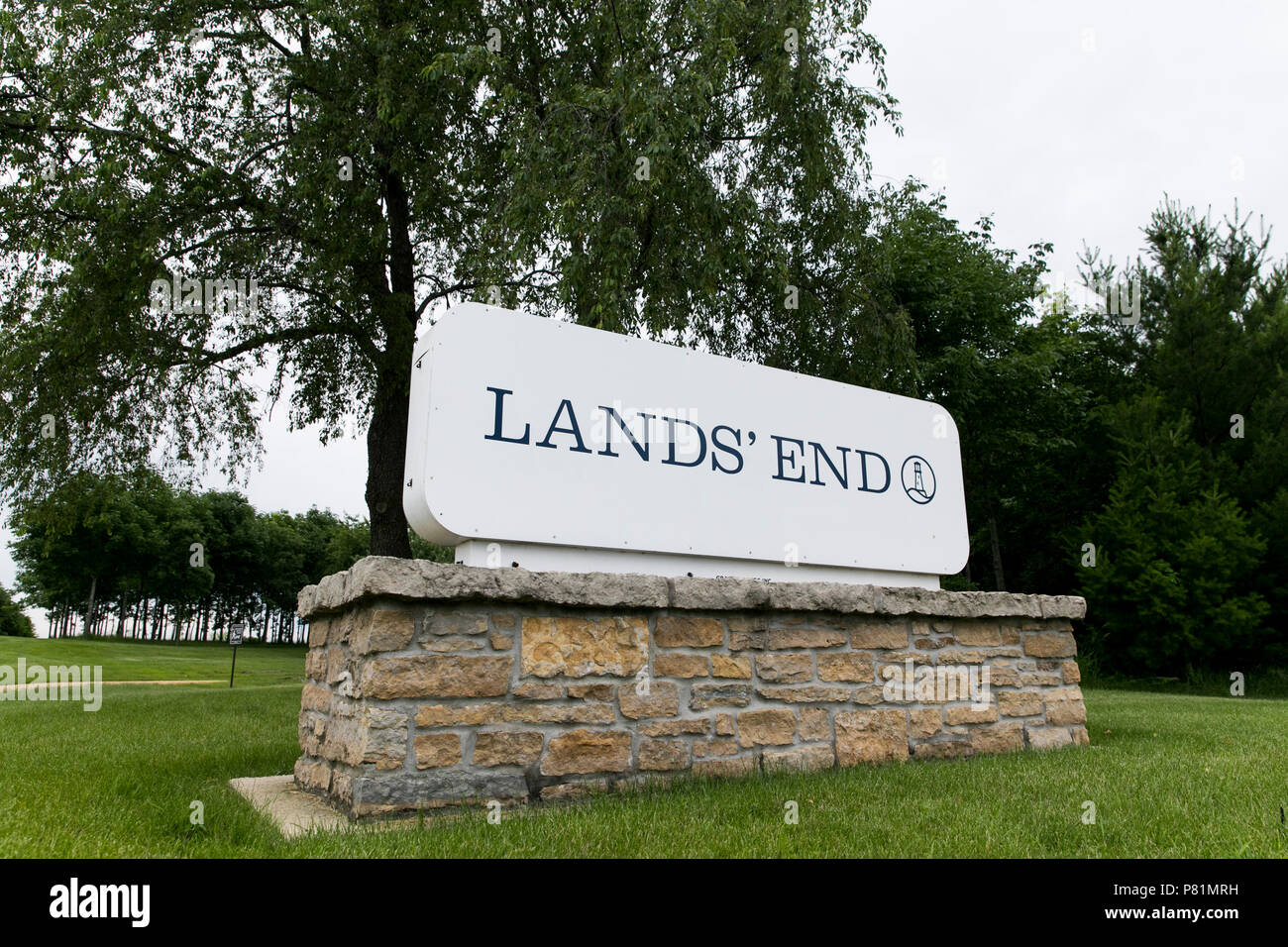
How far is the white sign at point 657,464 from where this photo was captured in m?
3.94

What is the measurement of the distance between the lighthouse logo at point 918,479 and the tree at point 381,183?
3.53 meters

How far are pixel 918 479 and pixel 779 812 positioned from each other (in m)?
2.88

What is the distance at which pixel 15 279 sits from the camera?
10.7 m

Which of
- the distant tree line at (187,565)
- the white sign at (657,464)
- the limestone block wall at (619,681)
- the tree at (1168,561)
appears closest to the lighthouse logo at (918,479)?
the white sign at (657,464)

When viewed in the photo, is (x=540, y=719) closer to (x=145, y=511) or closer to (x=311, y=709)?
(x=311, y=709)

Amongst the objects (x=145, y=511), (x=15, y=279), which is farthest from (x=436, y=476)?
(x=145, y=511)

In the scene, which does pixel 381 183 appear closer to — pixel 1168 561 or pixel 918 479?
pixel 918 479

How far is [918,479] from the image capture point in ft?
18.1

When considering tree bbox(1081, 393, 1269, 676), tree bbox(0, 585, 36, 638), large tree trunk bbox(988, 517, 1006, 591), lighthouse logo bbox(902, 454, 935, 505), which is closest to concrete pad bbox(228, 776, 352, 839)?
lighthouse logo bbox(902, 454, 935, 505)

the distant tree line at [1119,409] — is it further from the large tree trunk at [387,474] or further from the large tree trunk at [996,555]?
the large tree trunk at [387,474]

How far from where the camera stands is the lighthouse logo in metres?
5.47

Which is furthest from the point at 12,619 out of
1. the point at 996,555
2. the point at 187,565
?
the point at 996,555
